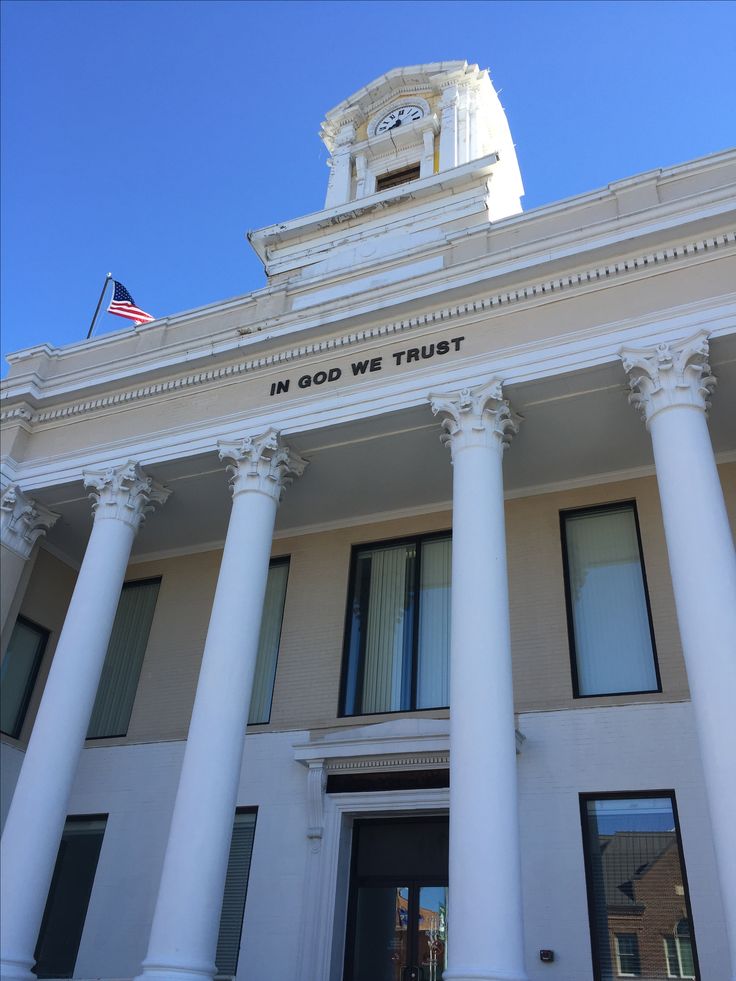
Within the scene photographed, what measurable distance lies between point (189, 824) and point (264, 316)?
897 centimetres

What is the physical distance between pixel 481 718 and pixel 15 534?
9.89m

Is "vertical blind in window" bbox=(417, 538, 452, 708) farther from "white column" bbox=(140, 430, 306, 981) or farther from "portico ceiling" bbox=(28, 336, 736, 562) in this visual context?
"white column" bbox=(140, 430, 306, 981)

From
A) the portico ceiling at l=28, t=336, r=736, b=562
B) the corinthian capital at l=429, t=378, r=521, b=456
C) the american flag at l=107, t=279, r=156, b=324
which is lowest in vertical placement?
the corinthian capital at l=429, t=378, r=521, b=456

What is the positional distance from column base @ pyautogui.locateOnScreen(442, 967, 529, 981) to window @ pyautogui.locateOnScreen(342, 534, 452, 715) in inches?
235

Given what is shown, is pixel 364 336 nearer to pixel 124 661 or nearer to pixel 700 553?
pixel 700 553

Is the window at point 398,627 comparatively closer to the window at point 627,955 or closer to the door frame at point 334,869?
the door frame at point 334,869

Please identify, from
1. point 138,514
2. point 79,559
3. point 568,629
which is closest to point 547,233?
point 568,629

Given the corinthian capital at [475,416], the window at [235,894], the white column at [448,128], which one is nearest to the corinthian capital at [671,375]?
the corinthian capital at [475,416]

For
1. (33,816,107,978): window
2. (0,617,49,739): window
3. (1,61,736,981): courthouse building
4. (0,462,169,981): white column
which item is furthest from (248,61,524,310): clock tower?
(33,816,107,978): window

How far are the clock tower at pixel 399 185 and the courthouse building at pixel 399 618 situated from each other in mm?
324

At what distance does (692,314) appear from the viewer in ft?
38.3

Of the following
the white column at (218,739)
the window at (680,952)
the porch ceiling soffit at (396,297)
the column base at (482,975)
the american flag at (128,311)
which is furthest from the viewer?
the american flag at (128,311)

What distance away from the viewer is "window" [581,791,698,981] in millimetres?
10922

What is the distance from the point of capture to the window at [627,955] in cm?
1093
